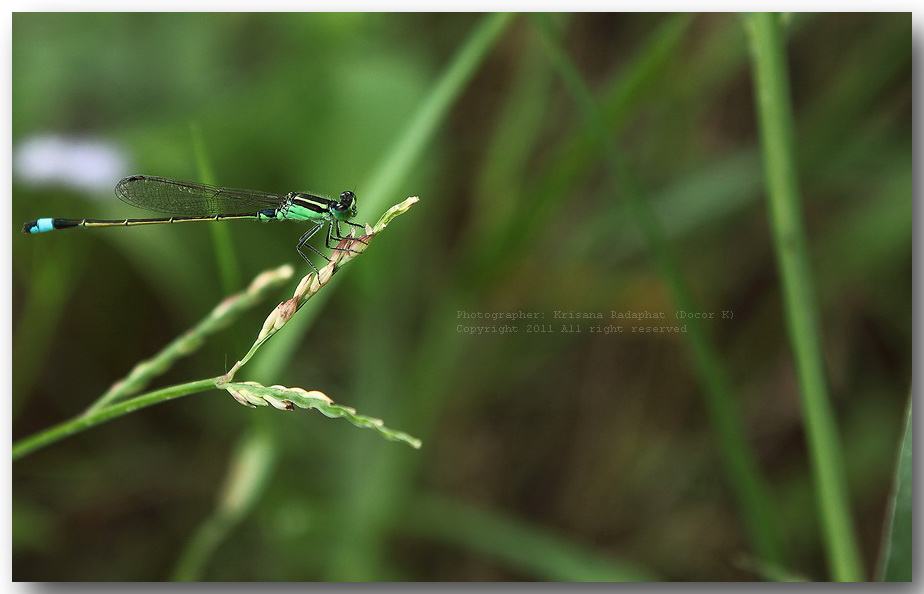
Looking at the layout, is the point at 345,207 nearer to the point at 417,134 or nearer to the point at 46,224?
the point at 417,134

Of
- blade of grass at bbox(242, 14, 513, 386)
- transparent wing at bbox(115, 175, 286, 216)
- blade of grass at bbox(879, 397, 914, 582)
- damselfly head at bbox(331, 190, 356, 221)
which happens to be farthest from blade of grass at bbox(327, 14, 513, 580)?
blade of grass at bbox(879, 397, 914, 582)

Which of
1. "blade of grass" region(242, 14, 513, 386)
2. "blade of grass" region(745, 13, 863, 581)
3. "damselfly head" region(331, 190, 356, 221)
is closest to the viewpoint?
"blade of grass" region(745, 13, 863, 581)

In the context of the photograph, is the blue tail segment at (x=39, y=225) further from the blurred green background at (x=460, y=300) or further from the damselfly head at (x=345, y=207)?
the damselfly head at (x=345, y=207)

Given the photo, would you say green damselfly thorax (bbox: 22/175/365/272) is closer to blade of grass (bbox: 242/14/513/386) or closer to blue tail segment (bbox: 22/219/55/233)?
blue tail segment (bbox: 22/219/55/233)

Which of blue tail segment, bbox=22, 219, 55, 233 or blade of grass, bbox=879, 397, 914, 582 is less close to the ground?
blue tail segment, bbox=22, 219, 55, 233

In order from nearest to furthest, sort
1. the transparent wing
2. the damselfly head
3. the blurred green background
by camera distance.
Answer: the damselfly head < the transparent wing < the blurred green background

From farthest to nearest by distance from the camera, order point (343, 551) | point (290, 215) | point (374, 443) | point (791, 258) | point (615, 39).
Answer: point (615, 39) → point (374, 443) → point (343, 551) → point (290, 215) → point (791, 258)

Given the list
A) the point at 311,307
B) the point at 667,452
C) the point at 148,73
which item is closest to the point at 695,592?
the point at 667,452

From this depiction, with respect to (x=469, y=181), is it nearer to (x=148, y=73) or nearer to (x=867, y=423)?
(x=148, y=73)
